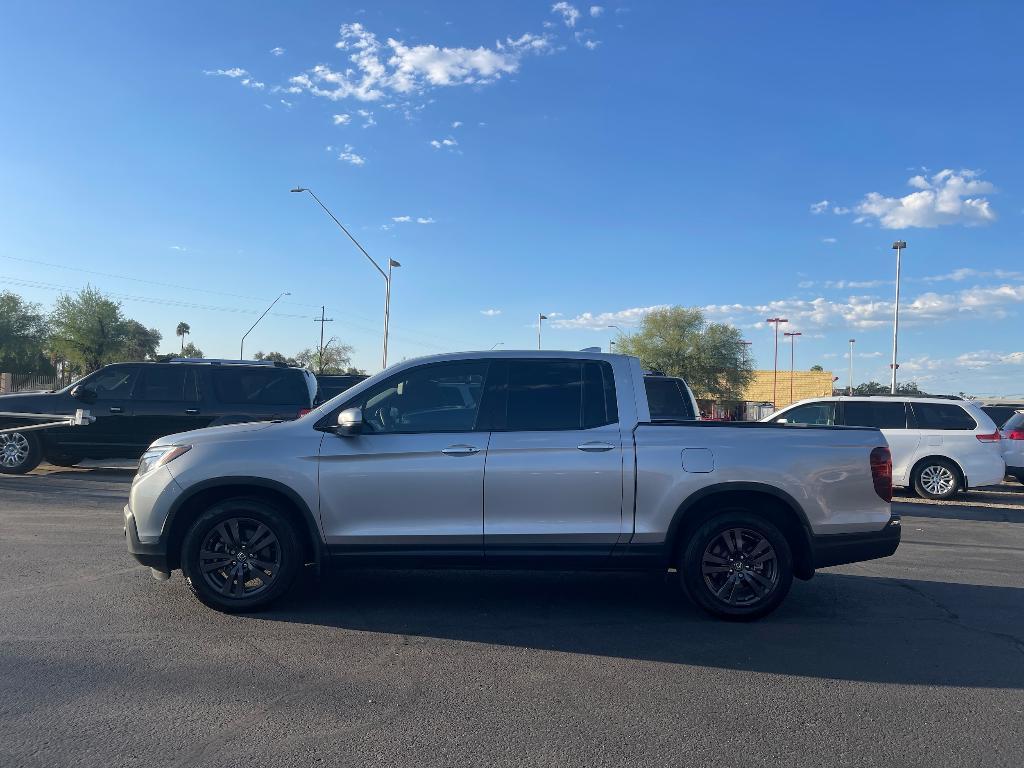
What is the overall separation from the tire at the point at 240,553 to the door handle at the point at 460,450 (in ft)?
4.13

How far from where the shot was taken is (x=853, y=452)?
585 centimetres

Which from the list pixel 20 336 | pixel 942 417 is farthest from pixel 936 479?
pixel 20 336

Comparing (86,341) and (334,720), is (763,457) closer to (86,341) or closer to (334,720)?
(334,720)

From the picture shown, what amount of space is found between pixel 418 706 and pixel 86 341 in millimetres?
48248

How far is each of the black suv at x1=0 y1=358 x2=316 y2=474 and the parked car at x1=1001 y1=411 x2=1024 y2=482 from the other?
12733 millimetres

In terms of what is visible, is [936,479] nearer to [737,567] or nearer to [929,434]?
[929,434]

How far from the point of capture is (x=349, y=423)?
216 inches

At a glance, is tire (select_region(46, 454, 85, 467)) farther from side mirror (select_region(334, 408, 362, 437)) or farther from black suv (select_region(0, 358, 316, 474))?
side mirror (select_region(334, 408, 362, 437))

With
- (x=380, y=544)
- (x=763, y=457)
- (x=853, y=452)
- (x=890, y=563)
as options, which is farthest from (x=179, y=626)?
(x=890, y=563)

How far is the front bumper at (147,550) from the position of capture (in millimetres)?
5660

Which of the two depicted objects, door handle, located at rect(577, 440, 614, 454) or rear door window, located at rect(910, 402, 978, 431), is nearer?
door handle, located at rect(577, 440, 614, 454)

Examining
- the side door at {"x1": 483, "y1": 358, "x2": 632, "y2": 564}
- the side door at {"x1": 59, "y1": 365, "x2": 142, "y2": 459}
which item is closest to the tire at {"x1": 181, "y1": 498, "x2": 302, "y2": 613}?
the side door at {"x1": 483, "y1": 358, "x2": 632, "y2": 564}

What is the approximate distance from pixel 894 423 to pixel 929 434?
0.57 metres

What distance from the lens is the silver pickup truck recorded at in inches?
221
